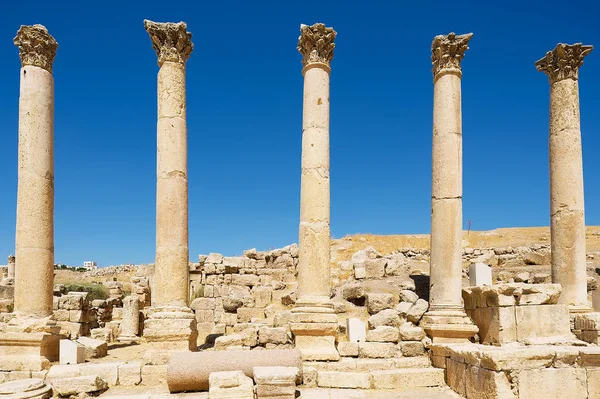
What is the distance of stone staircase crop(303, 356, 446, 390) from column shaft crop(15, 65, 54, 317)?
669 cm

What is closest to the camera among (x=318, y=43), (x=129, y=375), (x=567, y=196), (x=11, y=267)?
(x=129, y=375)

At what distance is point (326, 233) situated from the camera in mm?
13594

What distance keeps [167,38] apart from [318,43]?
156 inches

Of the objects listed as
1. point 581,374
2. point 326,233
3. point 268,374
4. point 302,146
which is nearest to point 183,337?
point 268,374

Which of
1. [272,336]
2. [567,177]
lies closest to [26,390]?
[272,336]

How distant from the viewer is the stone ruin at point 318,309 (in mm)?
10039

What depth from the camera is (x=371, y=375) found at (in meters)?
11.2

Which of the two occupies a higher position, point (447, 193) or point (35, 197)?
point (447, 193)

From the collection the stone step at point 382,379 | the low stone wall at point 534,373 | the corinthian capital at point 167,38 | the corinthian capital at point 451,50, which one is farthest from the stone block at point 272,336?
the corinthian capital at point 451,50

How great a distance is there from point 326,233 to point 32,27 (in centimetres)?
914

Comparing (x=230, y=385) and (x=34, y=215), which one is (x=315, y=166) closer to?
(x=230, y=385)

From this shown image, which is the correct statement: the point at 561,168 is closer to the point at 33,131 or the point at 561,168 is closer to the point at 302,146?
the point at 302,146

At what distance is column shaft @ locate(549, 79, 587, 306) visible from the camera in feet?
49.3

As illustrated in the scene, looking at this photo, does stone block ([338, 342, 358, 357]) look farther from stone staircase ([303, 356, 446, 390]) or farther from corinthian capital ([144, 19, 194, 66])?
corinthian capital ([144, 19, 194, 66])
